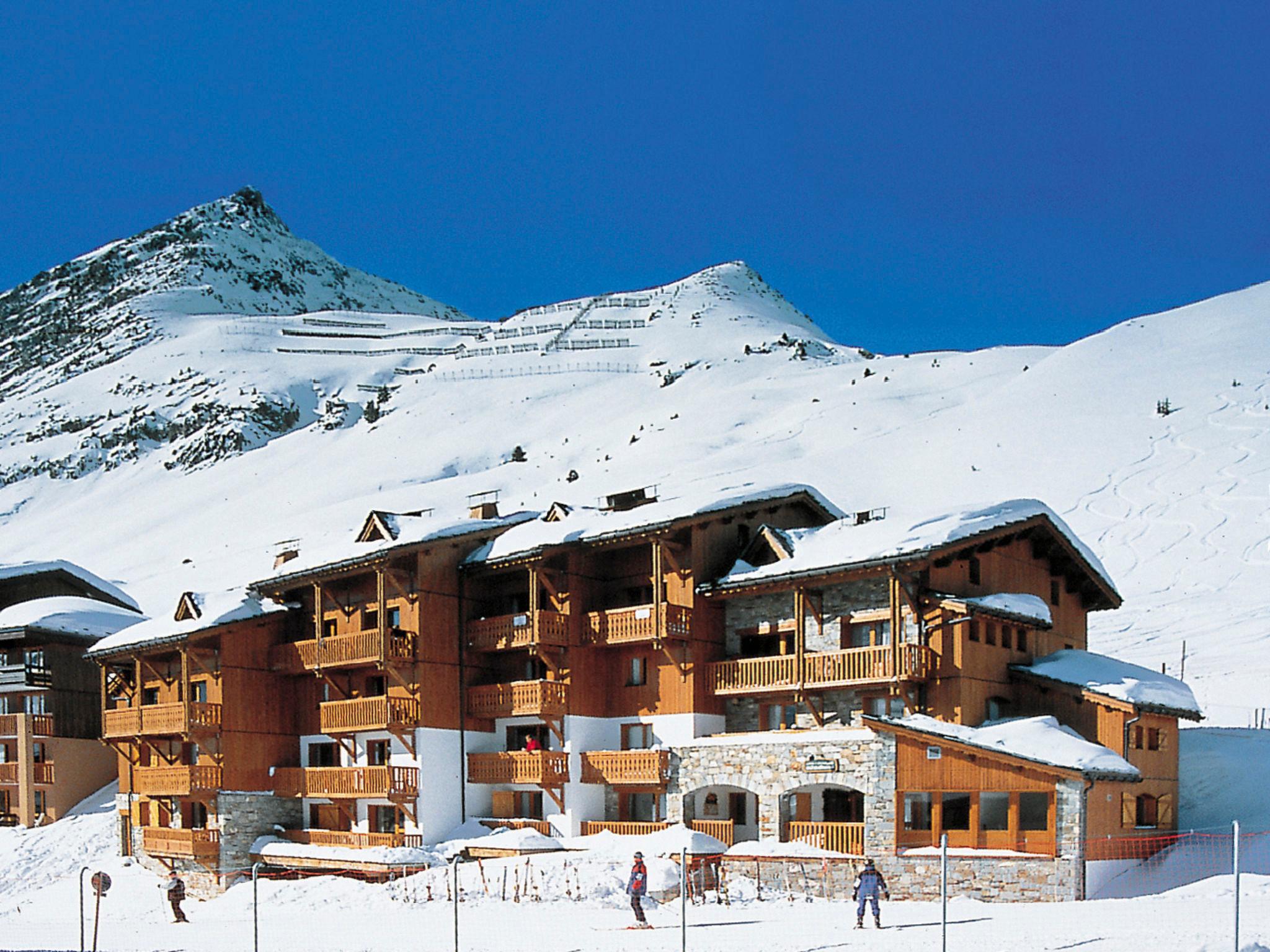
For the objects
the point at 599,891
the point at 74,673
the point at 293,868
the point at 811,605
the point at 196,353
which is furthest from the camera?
the point at 196,353

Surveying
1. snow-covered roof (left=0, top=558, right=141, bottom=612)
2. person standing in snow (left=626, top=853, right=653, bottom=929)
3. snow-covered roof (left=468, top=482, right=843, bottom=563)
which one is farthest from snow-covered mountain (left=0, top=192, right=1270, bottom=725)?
person standing in snow (left=626, top=853, right=653, bottom=929)

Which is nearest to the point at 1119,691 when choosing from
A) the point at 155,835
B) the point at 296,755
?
the point at 296,755

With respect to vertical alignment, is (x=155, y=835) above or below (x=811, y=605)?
below

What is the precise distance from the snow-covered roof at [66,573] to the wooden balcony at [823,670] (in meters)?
31.0

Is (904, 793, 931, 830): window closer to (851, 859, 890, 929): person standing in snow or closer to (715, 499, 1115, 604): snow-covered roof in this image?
(715, 499, 1115, 604): snow-covered roof

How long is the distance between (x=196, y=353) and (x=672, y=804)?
5612 inches

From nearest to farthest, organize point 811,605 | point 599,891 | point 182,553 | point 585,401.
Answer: point 599,891
point 811,605
point 182,553
point 585,401

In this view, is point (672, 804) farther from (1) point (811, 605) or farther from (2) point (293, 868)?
(2) point (293, 868)

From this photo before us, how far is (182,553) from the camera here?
91188 millimetres

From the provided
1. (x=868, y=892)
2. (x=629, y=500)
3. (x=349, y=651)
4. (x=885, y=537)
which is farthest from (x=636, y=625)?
(x=868, y=892)

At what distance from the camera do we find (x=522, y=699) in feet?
121

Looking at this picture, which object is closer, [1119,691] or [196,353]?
[1119,691]

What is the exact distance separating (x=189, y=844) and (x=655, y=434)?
196ft

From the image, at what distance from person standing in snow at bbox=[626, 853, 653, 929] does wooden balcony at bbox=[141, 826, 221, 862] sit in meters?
17.3
